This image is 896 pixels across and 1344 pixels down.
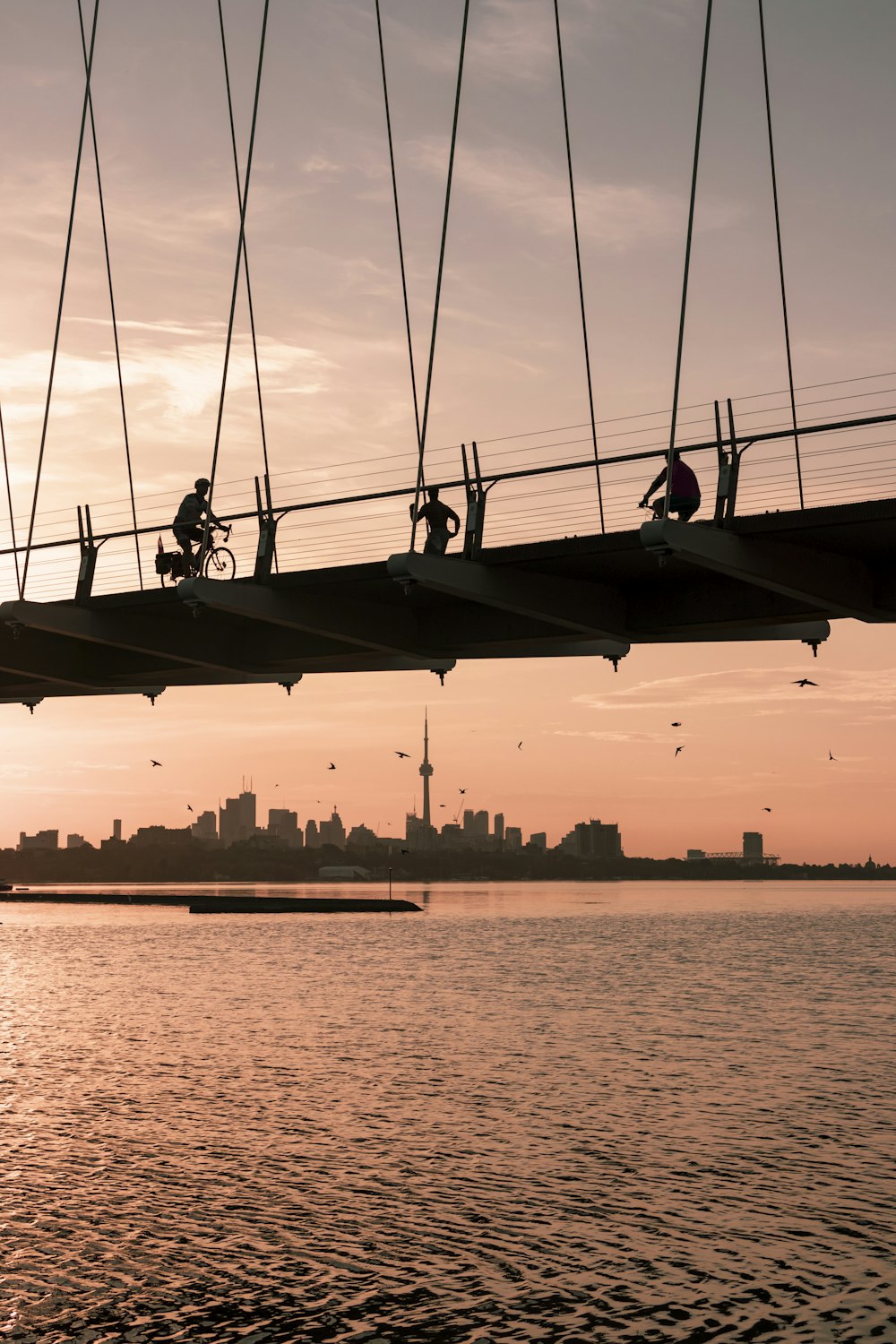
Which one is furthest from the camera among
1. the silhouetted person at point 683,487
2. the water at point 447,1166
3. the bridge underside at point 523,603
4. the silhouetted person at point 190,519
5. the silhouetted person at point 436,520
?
the silhouetted person at point 190,519

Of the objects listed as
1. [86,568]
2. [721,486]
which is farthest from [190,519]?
[721,486]

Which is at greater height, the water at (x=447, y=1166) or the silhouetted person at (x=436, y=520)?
the silhouetted person at (x=436, y=520)

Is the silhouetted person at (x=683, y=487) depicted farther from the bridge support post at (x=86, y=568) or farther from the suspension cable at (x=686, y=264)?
the bridge support post at (x=86, y=568)

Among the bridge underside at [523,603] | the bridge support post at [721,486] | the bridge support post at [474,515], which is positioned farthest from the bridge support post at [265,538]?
the bridge support post at [721,486]

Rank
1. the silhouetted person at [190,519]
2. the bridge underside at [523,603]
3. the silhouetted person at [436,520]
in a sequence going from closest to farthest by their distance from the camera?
→ 1. the bridge underside at [523,603]
2. the silhouetted person at [436,520]
3. the silhouetted person at [190,519]

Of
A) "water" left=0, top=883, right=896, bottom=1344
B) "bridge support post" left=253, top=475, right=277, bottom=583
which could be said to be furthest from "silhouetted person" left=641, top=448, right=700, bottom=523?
"water" left=0, top=883, right=896, bottom=1344

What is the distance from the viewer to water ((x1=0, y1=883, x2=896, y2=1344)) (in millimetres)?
22781

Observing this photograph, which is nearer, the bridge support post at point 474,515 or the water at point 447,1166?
the water at point 447,1166

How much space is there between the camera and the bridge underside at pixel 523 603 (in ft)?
80.8

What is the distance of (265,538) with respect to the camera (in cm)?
3133

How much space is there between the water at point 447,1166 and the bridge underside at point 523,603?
1109 cm

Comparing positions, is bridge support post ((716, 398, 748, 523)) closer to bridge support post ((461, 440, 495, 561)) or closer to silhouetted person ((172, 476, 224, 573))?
bridge support post ((461, 440, 495, 561))

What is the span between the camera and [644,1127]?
37750 millimetres

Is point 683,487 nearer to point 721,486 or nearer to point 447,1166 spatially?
point 721,486
